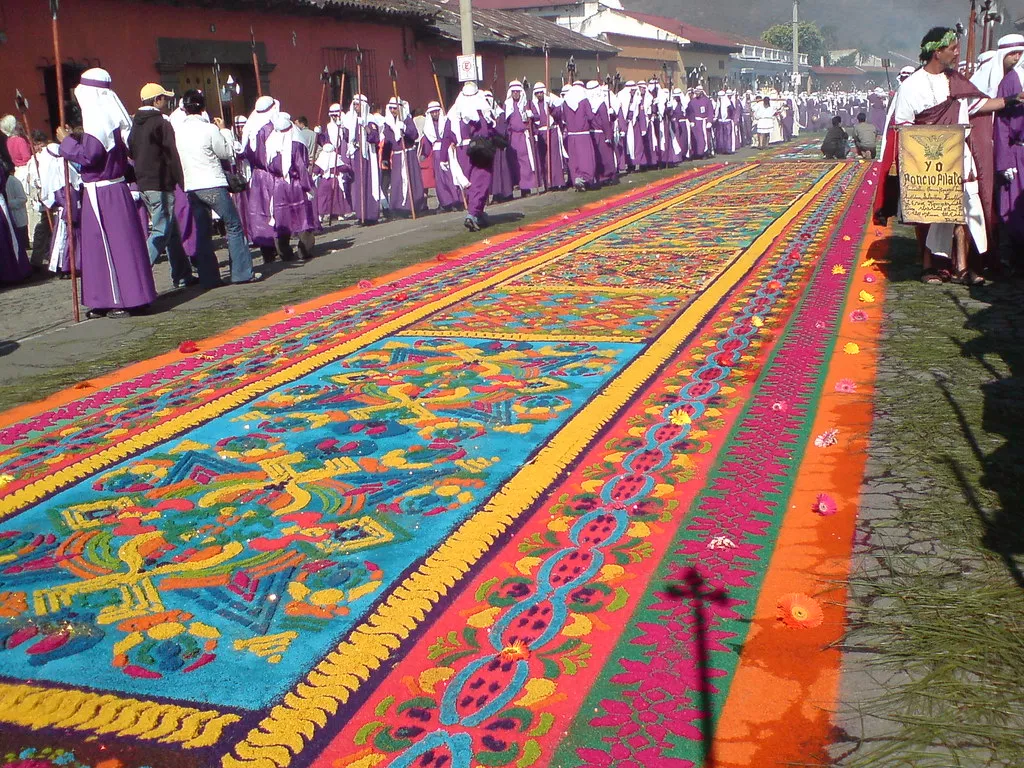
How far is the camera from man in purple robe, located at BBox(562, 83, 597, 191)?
17750mm

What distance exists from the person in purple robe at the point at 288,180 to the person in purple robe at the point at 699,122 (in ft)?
58.9

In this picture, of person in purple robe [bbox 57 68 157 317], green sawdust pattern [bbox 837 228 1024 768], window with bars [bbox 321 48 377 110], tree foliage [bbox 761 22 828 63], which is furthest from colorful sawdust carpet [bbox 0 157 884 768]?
tree foliage [bbox 761 22 828 63]

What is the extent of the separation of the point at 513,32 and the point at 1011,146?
20034mm

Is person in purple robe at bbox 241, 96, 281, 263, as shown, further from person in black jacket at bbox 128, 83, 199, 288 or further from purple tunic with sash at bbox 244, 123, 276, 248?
person in black jacket at bbox 128, 83, 199, 288

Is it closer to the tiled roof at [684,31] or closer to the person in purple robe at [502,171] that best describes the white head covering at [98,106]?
the person in purple robe at [502,171]

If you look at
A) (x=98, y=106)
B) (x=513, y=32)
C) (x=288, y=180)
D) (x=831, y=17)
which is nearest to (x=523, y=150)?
(x=288, y=180)

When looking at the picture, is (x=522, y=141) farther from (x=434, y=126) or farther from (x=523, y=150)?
(x=434, y=126)

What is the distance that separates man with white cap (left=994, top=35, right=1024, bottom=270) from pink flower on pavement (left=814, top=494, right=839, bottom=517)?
4.39 metres

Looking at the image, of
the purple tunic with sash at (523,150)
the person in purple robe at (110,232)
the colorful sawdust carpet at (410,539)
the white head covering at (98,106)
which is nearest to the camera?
the colorful sawdust carpet at (410,539)

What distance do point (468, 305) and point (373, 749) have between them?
495 centimetres

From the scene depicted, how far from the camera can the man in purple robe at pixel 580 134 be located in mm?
17750

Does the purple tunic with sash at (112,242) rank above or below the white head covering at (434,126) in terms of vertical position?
below

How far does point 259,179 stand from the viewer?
32.1 ft

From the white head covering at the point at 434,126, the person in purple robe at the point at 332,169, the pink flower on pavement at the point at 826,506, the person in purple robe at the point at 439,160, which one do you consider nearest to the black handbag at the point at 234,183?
the person in purple robe at the point at 332,169
